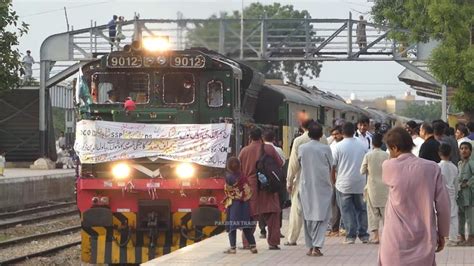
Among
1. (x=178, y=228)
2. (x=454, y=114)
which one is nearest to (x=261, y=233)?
(x=178, y=228)

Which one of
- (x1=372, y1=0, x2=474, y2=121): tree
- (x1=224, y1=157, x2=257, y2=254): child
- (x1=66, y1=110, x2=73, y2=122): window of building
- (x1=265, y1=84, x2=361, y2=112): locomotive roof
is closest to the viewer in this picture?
(x1=224, y1=157, x2=257, y2=254): child

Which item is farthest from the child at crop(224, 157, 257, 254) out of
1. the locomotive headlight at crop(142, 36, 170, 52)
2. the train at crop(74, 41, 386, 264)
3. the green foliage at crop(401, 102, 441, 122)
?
the green foliage at crop(401, 102, 441, 122)

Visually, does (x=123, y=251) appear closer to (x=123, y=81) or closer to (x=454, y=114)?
(x=123, y=81)

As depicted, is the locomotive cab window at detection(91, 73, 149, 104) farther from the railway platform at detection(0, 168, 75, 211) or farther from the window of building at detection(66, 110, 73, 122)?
the window of building at detection(66, 110, 73, 122)

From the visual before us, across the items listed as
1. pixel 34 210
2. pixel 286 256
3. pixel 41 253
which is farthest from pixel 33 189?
pixel 286 256

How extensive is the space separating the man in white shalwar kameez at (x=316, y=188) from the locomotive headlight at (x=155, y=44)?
12.3 ft

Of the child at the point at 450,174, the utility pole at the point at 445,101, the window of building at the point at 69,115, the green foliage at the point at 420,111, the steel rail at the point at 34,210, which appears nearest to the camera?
the child at the point at 450,174

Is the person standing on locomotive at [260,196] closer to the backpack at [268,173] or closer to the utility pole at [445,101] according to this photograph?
the backpack at [268,173]

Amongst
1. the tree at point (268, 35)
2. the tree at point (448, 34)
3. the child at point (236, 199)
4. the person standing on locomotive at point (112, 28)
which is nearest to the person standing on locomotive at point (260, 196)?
the child at point (236, 199)

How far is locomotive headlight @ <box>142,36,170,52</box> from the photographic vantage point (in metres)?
17.3

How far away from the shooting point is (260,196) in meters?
15.4

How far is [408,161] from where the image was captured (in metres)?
9.12

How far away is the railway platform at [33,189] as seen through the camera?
30.6 metres

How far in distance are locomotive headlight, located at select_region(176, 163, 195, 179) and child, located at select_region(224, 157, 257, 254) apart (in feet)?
6.16
